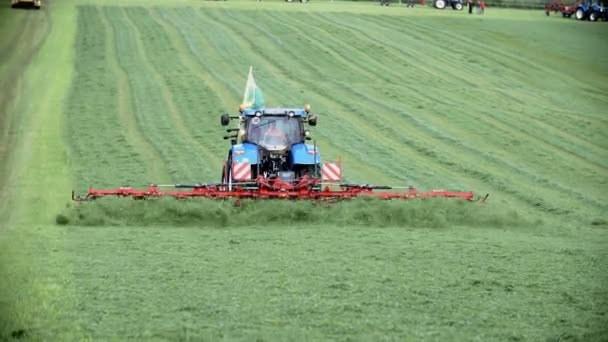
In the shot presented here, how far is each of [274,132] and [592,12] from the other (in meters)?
45.8

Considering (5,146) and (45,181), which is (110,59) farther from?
(45,181)

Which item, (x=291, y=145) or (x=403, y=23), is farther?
(x=403, y=23)

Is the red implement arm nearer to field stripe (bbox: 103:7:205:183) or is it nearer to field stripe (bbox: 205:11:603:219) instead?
field stripe (bbox: 205:11:603:219)

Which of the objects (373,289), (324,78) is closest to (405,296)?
(373,289)

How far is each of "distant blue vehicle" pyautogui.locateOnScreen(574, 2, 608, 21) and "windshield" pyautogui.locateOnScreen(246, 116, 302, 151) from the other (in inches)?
1790

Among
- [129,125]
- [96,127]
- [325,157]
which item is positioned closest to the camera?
[325,157]

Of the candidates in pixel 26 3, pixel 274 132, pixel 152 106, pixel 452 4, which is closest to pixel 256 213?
pixel 274 132

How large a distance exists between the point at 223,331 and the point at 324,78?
25217 mm

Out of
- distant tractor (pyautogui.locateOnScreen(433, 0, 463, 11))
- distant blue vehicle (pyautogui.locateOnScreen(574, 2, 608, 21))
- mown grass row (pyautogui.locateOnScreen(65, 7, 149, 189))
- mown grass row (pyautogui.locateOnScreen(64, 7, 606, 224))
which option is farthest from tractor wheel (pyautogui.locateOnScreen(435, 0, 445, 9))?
mown grass row (pyautogui.locateOnScreen(65, 7, 149, 189))

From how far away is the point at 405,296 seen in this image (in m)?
11.9

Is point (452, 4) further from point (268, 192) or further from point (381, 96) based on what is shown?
point (268, 192)

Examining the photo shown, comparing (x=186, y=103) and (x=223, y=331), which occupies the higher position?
(x=223, y=331)

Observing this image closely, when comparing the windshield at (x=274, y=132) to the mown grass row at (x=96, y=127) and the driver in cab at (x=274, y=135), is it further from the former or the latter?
the mown grass row at (x=96, y=127)

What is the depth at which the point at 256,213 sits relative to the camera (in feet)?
55.5
